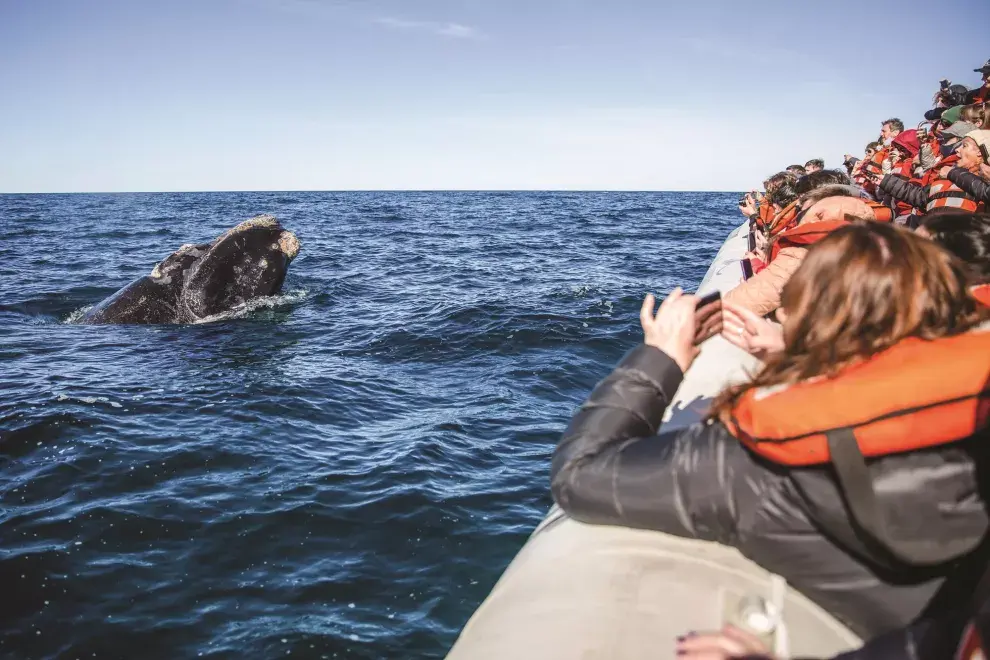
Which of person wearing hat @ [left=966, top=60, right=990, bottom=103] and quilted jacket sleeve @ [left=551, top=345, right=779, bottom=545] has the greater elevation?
person wearing hat @ [left=966, top=60, right=990, bottom=103]

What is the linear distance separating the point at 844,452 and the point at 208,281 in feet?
33.5

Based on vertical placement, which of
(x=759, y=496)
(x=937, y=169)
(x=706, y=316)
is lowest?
(x=759, y=496)

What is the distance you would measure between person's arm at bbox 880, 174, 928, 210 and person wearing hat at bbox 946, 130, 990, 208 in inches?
39.3

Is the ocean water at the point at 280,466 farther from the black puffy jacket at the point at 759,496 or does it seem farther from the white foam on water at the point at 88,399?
the black puffy jacket at the point at 759,496

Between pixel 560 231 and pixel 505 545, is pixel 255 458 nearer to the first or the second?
pixel 505 545

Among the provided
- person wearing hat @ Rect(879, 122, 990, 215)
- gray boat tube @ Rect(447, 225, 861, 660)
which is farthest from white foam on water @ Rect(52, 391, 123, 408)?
person wearing hat @ Rect(879, 122, 990, 215)

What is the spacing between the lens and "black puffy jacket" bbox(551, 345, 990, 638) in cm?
180

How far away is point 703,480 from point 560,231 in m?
27.0

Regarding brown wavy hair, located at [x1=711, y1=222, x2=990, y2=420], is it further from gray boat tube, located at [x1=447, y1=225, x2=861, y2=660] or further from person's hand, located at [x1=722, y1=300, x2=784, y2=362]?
person's hand, located at [x1=722, y1=300, x2=784, y2=362]

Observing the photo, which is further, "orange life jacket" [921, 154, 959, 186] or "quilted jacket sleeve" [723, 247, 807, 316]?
"orange life jacket" [921, 154, 959, 186]

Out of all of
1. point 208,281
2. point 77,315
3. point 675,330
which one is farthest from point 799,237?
point 77,315

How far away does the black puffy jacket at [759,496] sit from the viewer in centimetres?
180

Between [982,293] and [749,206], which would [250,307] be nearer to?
[749,206]

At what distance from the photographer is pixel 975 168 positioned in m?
6.65
